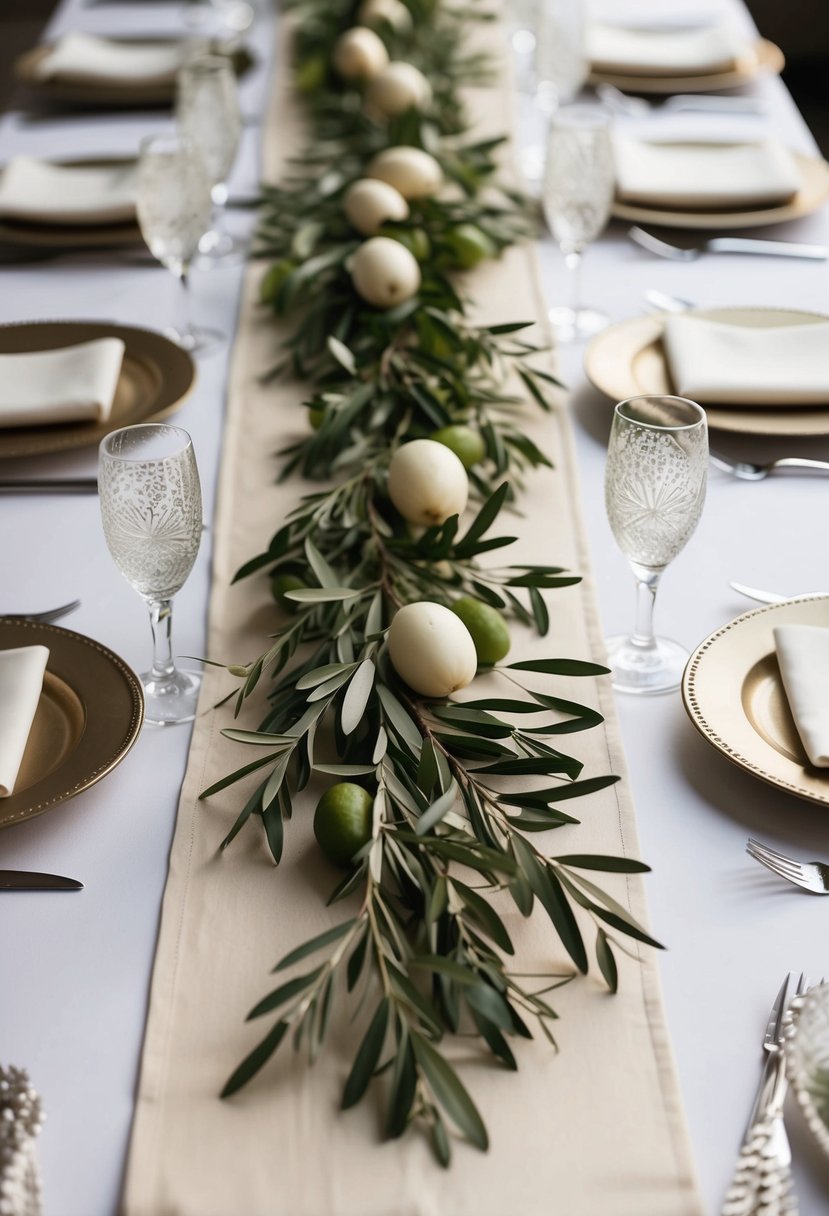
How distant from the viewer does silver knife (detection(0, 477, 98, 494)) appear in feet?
4.37

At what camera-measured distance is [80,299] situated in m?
1.77

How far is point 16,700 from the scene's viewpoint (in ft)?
3.12

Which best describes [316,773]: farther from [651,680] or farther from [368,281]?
[368,281]

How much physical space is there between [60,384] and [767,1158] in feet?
3.51

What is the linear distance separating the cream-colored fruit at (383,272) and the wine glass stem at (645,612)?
0.61 m

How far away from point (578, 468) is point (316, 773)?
0.54 meters

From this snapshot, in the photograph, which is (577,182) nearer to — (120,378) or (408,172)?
(408,172)

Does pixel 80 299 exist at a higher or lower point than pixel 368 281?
lower

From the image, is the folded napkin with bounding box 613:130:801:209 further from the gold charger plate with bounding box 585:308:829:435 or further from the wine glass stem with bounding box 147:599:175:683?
the wine glass stem with bounding box 147:599:175:683

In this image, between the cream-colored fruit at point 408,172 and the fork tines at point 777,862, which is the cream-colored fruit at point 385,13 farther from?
the fork tines at point 777,862

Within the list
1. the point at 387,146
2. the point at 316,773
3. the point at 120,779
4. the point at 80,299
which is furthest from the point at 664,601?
the point at 387,146

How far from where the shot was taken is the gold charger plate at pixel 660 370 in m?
1.35

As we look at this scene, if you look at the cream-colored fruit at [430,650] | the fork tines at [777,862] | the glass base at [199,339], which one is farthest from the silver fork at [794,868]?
the glass base at [199,339]

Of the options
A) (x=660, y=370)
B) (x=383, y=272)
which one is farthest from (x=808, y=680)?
(x=383, y=272)
